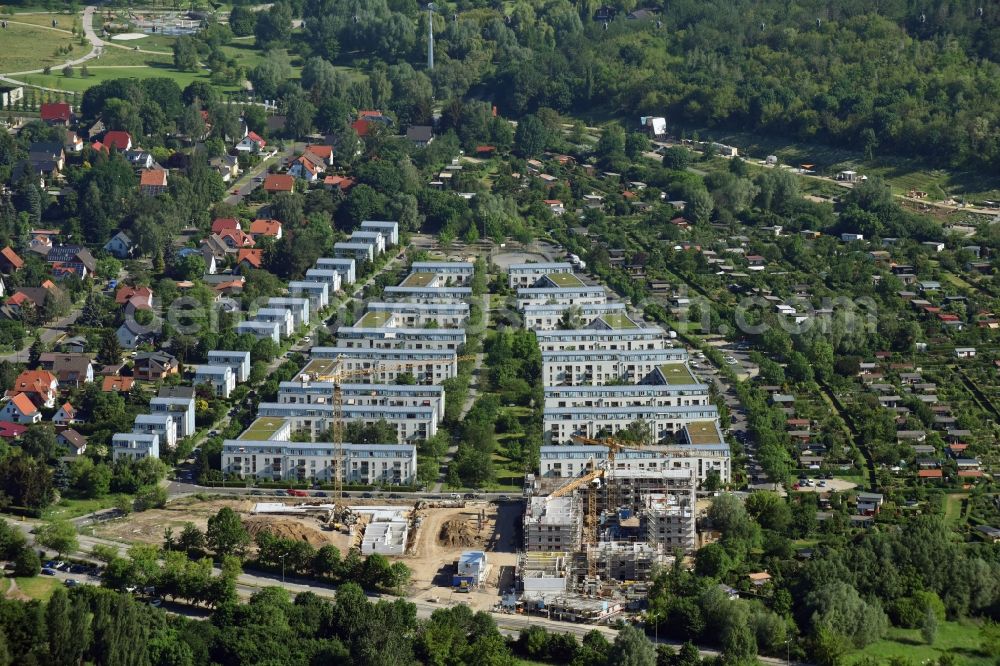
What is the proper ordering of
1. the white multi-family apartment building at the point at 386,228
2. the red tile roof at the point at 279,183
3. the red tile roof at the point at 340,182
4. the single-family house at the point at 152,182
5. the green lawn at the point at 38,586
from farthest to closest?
the red tile roof at the point at 340,182, the red tile roof at the point at 279,183, the single-family house at the point at 152,182, the white multi-family apartment building at the point at 386,228, the green lawn at the point at 38,586

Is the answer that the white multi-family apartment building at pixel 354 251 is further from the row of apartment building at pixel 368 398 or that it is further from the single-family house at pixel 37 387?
the single-family house at pixel 37 387

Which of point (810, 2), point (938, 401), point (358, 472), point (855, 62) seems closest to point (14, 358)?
point (358, 472)

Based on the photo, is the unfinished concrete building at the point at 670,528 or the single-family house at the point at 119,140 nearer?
Result: the unfinished concrete building at the point at 670,528

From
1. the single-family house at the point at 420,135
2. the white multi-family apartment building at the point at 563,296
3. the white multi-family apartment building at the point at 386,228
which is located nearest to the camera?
the white multi-family apartment building at the point at 563,296

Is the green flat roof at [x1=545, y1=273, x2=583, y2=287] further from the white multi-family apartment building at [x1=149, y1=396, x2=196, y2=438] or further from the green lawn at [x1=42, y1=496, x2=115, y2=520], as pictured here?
the green lawn at [x1=42, y1=496, x2=115, y2=520]

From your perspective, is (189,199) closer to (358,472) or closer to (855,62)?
(358,472)

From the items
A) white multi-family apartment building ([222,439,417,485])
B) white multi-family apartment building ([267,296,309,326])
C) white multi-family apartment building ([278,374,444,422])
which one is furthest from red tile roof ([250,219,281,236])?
white multi-family apartment building ([222,439,417,485])

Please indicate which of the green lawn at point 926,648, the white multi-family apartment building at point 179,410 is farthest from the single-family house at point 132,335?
the green lawn at point 926,648

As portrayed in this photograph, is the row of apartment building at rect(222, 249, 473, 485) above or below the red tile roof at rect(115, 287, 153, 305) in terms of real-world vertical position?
below
